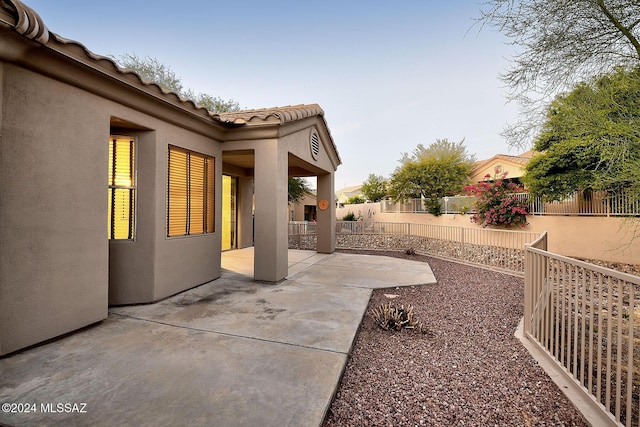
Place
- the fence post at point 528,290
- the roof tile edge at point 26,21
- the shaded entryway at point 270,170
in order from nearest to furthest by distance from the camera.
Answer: the roof tile edge at point 26,21
the fence post at point 528,290
the shaded entryway at point 270,170

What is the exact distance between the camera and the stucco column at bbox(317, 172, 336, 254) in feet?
35.1

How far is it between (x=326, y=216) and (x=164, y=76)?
49.6ft

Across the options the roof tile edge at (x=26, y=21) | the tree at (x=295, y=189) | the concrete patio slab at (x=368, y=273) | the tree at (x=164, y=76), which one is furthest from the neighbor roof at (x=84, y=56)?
the tree at (x=164, y=76)

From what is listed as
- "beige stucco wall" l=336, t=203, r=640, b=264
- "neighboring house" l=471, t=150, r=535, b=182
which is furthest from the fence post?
"neighboring house" l=471, t=150, r=535, b=182

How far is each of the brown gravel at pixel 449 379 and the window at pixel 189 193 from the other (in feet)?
13.2

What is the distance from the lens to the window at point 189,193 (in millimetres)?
5055

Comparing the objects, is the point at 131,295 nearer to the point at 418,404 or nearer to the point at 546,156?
the point at 418,404

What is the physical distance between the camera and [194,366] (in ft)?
8.87

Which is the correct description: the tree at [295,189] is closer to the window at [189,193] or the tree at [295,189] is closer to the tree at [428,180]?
the tree at [428,180]

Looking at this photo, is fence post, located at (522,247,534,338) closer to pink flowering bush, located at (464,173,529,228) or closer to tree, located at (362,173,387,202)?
pink flowering bush, located at (464,173,529,228)

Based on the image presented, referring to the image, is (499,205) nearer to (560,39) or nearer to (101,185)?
(560,39)

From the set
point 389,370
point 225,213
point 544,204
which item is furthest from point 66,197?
point 544,204

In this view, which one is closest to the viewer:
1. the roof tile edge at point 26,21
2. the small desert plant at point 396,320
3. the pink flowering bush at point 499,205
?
the roof tile edge at point 26,21

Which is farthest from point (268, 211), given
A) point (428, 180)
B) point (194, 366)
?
point (428, 180)
